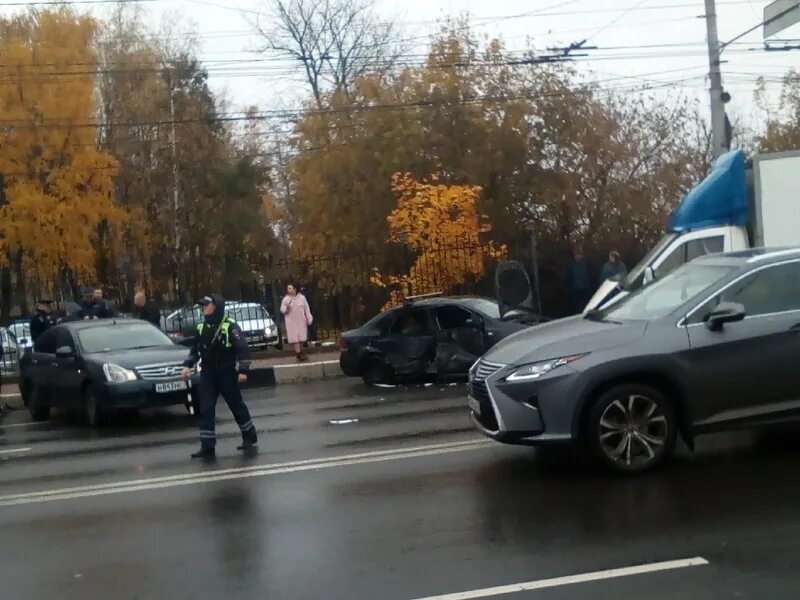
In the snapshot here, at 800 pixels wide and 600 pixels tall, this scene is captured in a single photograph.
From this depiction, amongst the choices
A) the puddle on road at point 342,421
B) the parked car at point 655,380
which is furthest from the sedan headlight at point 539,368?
the puddle on road at point 342,421

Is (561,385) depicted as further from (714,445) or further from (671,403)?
(714,445)

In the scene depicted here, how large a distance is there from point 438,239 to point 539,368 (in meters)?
15.5

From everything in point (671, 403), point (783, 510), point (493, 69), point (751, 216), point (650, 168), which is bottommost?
Answer: point (783, 510)

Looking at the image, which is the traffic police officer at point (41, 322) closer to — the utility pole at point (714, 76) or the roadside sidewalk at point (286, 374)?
the roadside sidewalk at point (286, 374)

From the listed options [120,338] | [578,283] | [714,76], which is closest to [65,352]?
[120,338]

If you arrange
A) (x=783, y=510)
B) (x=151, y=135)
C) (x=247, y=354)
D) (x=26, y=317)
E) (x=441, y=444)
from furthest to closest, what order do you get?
1. (x=151, y=135)
2. (x=26, y=317)
3. (x=247, y=354)
4. (x=441, y=444)
5. (x=783, y=510)

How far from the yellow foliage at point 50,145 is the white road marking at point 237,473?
2409 cm

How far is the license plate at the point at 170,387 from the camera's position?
45.2 ft

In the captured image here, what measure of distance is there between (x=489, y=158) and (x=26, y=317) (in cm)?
1217

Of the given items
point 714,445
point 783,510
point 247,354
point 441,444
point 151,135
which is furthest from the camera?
point 151,135

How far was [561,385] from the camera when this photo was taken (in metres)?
7.82

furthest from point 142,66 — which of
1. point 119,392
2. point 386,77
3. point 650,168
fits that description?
point 119,392

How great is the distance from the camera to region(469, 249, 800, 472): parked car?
7879 millimetres

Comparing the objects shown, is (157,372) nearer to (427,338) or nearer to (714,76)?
(427,338)
